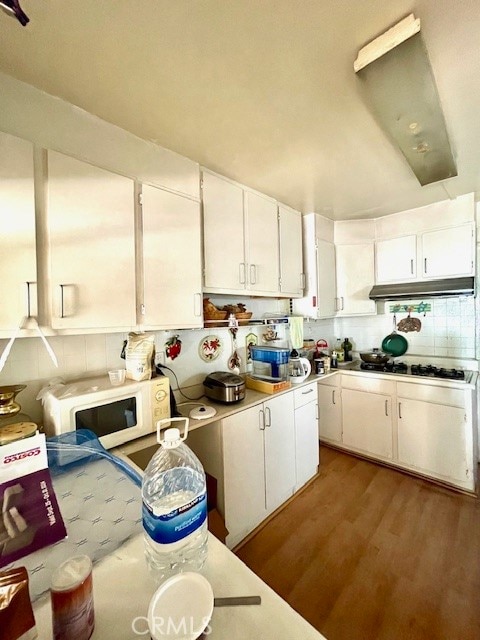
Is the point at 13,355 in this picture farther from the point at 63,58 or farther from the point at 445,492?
the point at 445,492

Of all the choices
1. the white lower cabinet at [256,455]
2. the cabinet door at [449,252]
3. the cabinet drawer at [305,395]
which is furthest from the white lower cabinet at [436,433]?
the cabinet door at [449,252]

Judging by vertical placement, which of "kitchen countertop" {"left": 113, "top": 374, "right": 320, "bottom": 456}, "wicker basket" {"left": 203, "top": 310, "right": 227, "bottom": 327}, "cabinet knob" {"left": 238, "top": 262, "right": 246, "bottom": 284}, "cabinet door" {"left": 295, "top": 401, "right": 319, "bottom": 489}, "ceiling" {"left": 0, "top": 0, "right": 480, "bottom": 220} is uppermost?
"ceiling" {"left": 0, "top": 0, "right": 480, "bottom": 220}

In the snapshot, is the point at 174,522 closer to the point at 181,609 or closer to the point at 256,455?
the point at 181,609

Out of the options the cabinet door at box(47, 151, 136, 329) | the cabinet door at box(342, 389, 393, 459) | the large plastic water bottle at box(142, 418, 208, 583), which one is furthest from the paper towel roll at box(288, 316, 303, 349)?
the large plastic water bottle at box(142, 418, 208, 583)

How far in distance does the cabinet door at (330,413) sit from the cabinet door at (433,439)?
21.3 inches

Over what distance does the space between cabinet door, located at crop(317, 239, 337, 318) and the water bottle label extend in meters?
2.09

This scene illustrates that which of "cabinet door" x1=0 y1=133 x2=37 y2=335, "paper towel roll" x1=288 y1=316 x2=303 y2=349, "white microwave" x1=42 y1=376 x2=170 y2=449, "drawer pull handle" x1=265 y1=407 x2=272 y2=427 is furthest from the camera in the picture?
"paper towel roll" x1=288 y1=316 x2=303 y2=349

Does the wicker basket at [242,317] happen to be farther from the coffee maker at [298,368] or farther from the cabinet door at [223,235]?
the coffee maker at [298,368]

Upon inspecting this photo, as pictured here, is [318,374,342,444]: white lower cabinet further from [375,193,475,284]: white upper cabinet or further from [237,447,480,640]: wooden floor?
[375,193,475,284]: white upper cabinet

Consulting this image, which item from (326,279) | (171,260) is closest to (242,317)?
(171,260)

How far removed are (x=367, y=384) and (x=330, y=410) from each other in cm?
50

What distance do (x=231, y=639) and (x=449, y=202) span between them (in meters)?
2.98

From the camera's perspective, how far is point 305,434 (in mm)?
2078

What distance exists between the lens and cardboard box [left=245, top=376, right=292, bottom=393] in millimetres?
1865
